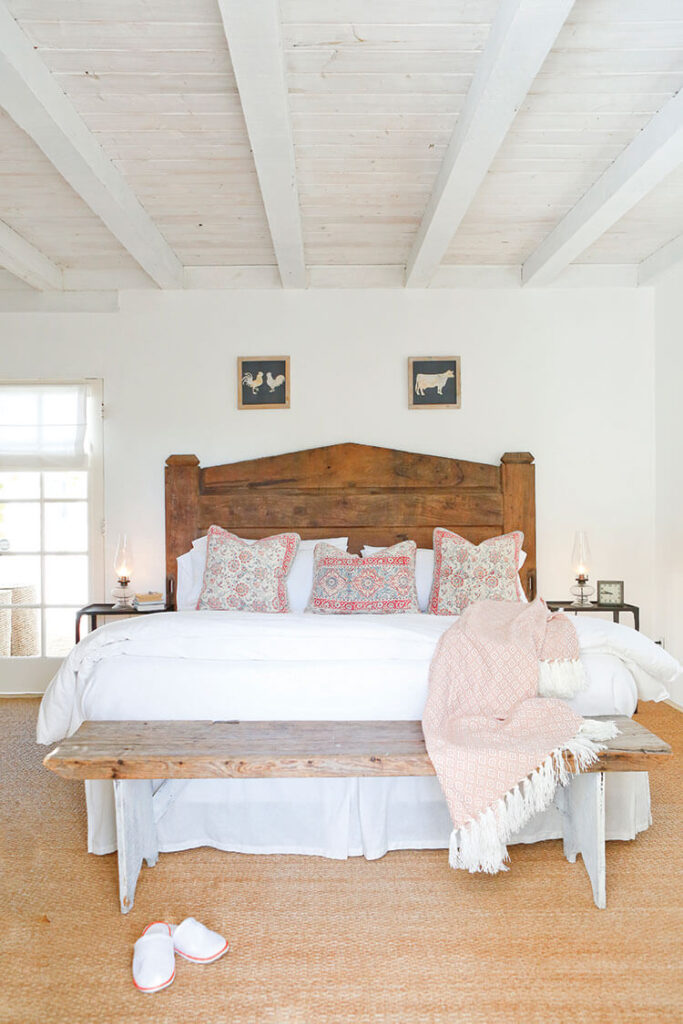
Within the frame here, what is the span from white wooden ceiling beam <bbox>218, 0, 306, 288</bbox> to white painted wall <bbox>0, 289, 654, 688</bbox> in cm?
101

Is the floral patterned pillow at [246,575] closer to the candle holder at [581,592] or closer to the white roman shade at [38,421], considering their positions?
the white roman shade at [38,421]

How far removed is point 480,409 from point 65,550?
272 centimetres

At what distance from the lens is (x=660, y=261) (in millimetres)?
3916

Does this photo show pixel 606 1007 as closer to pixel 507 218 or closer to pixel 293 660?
pixel 293 660

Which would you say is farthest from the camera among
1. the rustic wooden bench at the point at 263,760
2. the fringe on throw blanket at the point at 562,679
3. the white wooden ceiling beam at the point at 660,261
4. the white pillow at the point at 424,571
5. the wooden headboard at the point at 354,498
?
the wooden headboard at the point at 354,498

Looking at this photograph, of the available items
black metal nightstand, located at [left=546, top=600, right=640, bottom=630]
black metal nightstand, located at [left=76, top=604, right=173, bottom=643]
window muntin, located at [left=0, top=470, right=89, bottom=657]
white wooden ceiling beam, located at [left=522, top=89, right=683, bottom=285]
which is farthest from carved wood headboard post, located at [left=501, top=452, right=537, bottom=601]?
window muntin, located at [left=0, top=470, right=89, bottom=657]

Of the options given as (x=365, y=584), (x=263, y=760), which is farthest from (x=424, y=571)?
(x=263, y=760)

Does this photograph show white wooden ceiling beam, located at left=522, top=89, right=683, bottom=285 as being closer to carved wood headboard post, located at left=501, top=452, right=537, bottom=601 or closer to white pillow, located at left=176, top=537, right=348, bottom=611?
carved wood headboard post, located at left=501, top=452, right=537, bottom=601

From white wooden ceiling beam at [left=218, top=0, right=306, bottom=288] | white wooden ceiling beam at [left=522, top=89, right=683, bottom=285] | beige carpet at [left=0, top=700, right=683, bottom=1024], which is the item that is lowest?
beige carpet at [left=0, top=700, right=683, bottom=1024]

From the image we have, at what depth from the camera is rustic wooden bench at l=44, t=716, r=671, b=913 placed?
1.93 m

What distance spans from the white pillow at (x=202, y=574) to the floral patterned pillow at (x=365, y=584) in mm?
112

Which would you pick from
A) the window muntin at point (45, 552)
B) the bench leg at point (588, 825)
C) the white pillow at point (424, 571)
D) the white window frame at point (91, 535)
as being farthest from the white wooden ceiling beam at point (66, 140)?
the bench leg at point (588, 825)

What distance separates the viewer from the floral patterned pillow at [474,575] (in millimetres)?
3289

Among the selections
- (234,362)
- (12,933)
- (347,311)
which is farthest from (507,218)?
(12,933)
